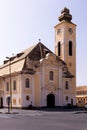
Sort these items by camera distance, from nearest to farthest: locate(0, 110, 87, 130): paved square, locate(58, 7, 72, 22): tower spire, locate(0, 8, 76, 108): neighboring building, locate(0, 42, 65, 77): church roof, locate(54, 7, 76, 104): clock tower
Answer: locate(0, 110, 87, 130): paved square < locate(0, 8, 76, 108): neighboring building < locate(0, 42, 65, 77): church roof < locate(54, 7, 76, 104): clock tower < locate(58, 7, 72, 22): tower spire

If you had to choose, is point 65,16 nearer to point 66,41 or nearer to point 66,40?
point 66,40

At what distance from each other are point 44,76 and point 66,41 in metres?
12.0

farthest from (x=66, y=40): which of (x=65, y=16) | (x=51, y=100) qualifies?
(x=51, y=100)

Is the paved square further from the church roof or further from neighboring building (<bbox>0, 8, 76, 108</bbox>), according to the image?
the church roof

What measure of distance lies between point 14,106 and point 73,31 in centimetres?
2302

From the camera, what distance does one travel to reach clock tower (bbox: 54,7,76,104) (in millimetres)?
64188

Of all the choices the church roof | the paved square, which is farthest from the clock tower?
the paved square

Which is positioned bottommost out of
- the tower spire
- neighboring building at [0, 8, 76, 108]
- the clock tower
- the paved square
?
the paved square

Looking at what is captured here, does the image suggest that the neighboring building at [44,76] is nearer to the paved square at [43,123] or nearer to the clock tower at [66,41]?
the clock tower at [66,41]

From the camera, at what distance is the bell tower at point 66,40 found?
64250mm

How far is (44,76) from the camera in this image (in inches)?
2234

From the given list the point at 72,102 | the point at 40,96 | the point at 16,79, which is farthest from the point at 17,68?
the point at 72,102

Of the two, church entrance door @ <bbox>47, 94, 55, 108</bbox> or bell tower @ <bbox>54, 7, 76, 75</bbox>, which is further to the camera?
bell tower @ <bbox>54, 7, 76, 75</bbox>

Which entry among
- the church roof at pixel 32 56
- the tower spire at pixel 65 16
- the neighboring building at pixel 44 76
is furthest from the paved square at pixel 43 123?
the tower spire at pixel 65 16
